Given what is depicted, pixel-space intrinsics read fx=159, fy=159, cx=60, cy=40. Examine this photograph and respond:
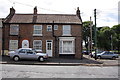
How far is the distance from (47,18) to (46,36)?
358 cm

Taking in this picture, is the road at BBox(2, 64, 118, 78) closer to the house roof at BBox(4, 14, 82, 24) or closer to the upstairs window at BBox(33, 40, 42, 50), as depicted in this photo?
the upstairs window at BBox(33, 40, 42, 50)

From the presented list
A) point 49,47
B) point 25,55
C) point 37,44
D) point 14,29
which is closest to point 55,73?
point 25,55

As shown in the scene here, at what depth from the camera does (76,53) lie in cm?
2377

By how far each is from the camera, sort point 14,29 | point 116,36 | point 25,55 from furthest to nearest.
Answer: point 116,36 → point 14,29 → point 25,55

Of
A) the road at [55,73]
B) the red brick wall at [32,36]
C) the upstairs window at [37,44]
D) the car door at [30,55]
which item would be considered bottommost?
A: the road at [55,73]

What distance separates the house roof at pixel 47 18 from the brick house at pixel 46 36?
0.15 m

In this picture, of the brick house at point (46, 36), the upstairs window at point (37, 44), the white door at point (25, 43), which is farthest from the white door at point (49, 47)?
the white door at point (25, 43)

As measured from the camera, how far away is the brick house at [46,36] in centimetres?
2372

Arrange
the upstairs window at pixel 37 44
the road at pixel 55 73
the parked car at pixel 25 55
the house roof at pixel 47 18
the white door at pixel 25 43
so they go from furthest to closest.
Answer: the house roof at pixel 47 18 → the upstairs window at pixel 37 44 → the white door at pixel 25 43 → the parked car at pixel 25 55 → the road at pixel 55 73

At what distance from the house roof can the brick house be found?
153 mm

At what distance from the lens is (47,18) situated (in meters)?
25.8

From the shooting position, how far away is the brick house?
23719mm

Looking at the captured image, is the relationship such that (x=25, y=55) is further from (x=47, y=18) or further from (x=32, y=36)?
(x=47, y=18)

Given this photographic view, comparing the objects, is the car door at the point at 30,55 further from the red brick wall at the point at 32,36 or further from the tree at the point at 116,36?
the tree at the point at 116,36
